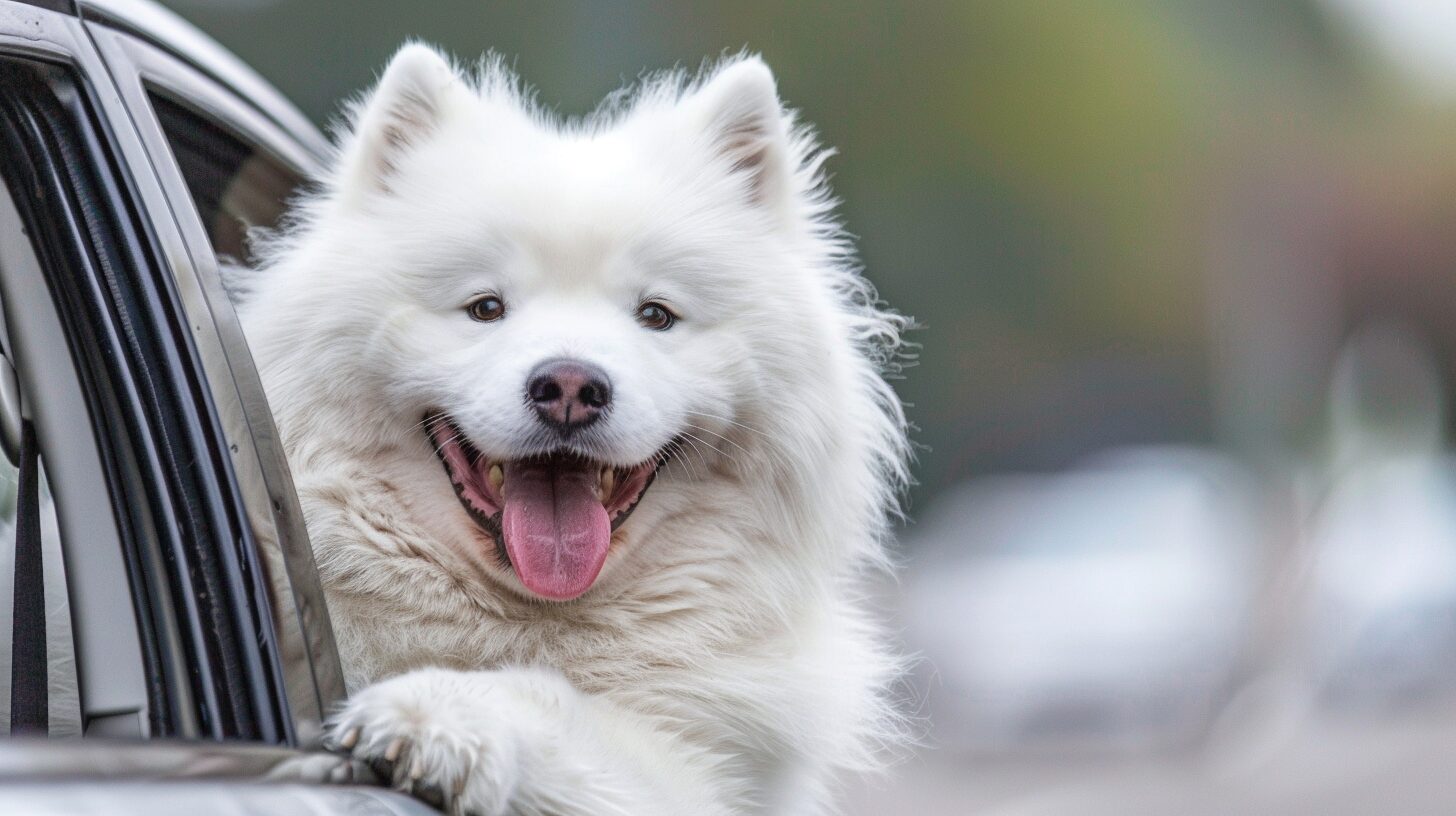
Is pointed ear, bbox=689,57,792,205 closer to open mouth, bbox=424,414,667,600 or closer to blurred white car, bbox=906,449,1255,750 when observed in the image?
open mouth, bbox=424,414,667,600

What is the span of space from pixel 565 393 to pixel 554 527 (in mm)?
242

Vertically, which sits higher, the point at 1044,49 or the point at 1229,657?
the point at 1044,49

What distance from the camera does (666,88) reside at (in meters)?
3.62

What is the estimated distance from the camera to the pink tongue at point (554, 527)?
8.72ft

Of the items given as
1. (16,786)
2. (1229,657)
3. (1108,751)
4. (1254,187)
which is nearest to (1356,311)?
(1254,187)

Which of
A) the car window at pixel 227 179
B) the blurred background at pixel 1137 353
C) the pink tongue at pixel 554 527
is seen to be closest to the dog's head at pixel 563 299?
the pink tongue at pixel 554 527

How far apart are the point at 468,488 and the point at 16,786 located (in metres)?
1.51

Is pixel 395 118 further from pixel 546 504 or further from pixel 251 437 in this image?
pixel 251 437

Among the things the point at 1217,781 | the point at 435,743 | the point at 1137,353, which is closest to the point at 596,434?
the point at 435,743

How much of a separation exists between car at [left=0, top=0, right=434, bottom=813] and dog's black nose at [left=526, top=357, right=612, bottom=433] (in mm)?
746

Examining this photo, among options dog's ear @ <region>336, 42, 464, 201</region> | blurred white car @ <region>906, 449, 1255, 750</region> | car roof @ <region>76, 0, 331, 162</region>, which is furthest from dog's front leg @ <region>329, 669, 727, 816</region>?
blurred white car @ <region>906, 449, 1255, 750</region>

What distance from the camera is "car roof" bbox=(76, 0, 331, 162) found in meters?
2.15

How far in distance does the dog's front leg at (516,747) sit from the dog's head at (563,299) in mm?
307

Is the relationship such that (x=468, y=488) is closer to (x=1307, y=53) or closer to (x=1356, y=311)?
(x=1307, y=53)
